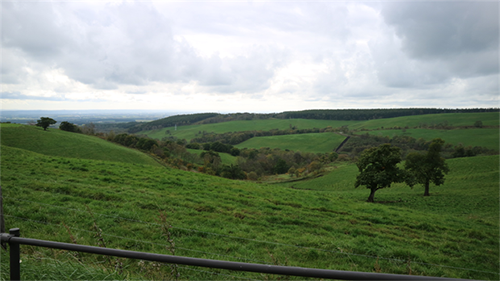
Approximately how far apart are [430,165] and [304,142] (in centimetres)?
8197

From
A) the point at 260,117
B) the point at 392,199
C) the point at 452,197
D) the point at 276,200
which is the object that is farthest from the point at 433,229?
the point at 260,117

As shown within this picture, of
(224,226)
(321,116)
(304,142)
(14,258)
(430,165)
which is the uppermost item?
(321,116)

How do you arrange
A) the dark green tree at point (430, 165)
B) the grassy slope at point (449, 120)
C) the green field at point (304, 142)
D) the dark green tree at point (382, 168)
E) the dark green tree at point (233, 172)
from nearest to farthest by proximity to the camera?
the dark green tree at point (382, 168) < the dark green tree at point (430, 165) < the dark green tree at point (233, 172) < the green field at point (304, 142) < the grassy slope at point (449, 120)

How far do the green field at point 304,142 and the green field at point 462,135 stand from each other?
24.3 m

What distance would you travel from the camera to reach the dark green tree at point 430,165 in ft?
99.2

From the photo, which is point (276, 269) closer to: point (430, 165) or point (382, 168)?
point (382, 168)

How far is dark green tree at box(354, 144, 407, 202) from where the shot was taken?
2478 cm

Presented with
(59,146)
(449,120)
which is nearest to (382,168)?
(59,146)

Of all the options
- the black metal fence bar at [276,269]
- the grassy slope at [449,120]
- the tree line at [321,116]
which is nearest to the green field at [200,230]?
the black metal fence bar at [276,269]

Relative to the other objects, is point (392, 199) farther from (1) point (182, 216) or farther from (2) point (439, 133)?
(2) point (439, 133)

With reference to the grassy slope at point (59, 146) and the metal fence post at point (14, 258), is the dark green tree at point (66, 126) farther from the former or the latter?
the metal fence post at point (14, 258)

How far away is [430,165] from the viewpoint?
30.7m

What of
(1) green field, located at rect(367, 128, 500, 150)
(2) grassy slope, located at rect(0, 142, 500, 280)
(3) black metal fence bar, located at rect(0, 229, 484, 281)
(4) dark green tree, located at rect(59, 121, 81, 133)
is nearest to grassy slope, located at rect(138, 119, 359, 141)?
(1) green field, located at rect(367, 128, 500, 150)

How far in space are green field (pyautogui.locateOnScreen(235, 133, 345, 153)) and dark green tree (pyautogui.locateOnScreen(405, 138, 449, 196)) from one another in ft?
225
